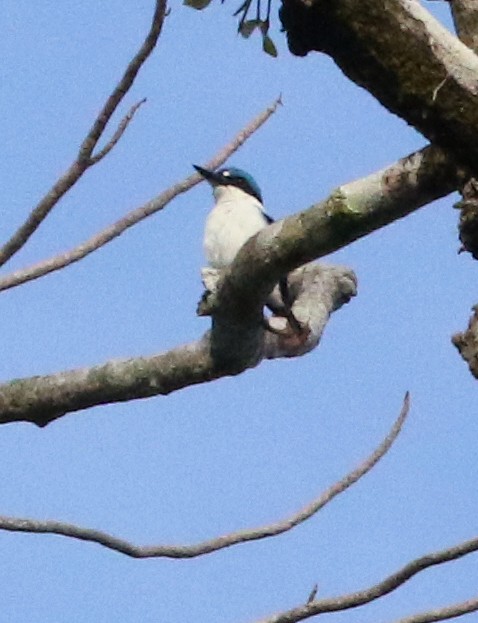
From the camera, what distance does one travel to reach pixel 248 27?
12.0ft

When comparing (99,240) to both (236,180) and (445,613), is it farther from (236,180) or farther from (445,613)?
(236,180)

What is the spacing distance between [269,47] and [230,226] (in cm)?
271

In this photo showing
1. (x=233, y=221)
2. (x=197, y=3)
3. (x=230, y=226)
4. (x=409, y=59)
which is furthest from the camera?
(x=233, y=221)

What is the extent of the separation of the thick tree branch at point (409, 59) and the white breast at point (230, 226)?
285 centimetres

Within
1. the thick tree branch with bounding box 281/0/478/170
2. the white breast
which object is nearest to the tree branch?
the thick tree branch with bounding box 281/0/478/170

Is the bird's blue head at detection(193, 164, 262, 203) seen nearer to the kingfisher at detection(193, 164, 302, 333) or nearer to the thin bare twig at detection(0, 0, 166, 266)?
the kingfisher at detection(193, 164, 302, 333)

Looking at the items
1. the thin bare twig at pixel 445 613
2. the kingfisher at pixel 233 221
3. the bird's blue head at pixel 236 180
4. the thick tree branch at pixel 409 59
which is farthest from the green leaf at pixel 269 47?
the bird's blue head at pixel 236 180

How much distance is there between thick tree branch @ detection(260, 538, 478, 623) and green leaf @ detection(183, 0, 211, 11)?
62.7 inches

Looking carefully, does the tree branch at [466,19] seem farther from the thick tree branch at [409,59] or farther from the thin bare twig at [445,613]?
the thin bare twig at [445,613]

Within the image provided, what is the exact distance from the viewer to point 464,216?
9.23 ft

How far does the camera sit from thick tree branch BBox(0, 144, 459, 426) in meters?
2.94

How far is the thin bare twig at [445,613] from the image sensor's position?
316 centimetres

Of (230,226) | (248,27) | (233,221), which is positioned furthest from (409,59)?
(233,221)

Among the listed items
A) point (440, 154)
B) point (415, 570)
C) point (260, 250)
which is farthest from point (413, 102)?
point (415, 570)
